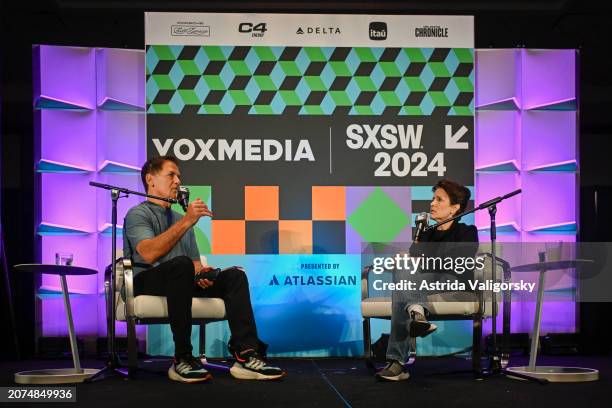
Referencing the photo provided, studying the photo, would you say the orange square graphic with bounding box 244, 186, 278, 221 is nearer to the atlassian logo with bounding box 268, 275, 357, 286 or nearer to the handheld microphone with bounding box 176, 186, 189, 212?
Result: the atlassian logo with bounding box 268, 275, 357, 286

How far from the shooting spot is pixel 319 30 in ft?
18.0

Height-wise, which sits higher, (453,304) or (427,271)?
(427,271)

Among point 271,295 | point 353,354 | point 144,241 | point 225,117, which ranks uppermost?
point 225,117

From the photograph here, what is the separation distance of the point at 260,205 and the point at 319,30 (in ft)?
4.10

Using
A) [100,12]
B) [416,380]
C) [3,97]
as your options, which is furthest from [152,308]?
[3,97]

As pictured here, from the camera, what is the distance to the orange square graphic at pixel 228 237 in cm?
536

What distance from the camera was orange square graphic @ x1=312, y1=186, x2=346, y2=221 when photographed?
5.41 metres

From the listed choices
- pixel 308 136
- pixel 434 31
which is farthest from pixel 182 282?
pixel 434 31

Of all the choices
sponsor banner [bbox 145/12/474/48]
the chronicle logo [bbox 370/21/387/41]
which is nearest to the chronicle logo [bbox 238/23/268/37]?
sponsor banner [bbox 145/12/474/48]

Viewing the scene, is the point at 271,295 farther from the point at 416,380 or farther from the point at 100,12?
the point at 100,12

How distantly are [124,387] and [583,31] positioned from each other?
4885 mm

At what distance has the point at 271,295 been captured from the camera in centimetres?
536

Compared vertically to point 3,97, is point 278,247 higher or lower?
lower

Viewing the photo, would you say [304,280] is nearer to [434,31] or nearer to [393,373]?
[393,373]
